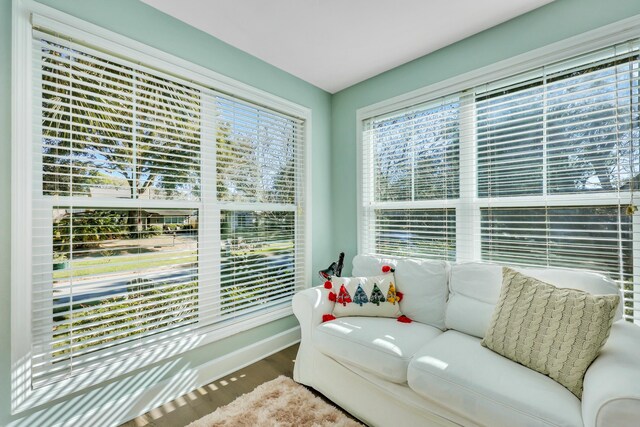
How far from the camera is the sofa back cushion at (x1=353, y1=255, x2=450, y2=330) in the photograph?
79.4 inches

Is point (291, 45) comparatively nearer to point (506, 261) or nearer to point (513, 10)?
point (513, 10)

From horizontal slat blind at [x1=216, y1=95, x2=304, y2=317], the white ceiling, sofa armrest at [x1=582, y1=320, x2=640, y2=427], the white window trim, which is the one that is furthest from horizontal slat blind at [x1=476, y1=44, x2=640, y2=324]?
the white window trim

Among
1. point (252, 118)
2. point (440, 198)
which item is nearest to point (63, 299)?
point (252, 118)

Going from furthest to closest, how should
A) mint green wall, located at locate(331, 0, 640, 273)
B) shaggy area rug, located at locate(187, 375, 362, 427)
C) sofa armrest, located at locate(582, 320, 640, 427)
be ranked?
mint green wall, located at locate(331, 0, 640, 273), shaggy area rug, located at locate(187, 375, 362, 427), sofa armrest, located at locate(582, 320, 640, 427)

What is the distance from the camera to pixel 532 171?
79.4 inches

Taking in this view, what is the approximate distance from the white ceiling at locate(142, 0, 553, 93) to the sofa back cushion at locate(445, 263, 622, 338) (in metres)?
1.76

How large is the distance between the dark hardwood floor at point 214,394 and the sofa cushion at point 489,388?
49.6 inches

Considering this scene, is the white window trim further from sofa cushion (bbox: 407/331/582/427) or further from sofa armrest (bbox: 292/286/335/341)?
sofa cushion (bbox: 407/331/582/427)

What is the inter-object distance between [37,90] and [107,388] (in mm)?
1743

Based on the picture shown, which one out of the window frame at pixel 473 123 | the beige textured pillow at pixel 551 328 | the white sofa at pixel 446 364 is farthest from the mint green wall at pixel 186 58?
the beige textured pillow at pixel 551 328

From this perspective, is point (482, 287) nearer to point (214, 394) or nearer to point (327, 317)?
point (327, 317)

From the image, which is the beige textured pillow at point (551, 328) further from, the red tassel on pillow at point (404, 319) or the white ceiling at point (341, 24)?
the white ceiling at point (341, 24)

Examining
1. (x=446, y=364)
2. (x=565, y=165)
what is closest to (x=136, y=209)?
(x=446, y=364)

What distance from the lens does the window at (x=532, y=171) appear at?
171 centimetres
